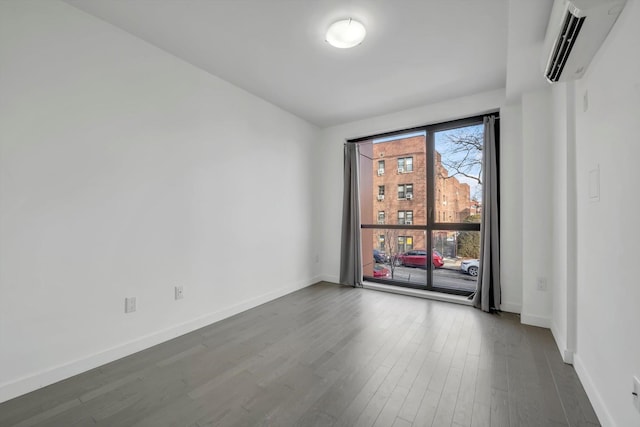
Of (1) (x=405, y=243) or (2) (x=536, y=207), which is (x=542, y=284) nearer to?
(2) (x=536, y=207)

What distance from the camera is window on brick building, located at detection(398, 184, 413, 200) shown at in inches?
159

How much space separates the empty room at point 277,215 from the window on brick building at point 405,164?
0.35m

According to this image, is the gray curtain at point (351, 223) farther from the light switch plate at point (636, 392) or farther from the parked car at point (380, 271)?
the light switch plate at point (636, 392)

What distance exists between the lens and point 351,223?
4.32 m

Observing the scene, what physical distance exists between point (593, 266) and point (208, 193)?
10.5 ft

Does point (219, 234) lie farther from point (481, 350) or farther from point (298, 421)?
point (481, 350)

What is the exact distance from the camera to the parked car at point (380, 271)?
4.35 meters

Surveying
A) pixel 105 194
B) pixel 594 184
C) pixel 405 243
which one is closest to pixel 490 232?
pixel 405 243

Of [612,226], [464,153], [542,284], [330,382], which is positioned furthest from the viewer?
[464,153]

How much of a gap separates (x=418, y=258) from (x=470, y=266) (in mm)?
693

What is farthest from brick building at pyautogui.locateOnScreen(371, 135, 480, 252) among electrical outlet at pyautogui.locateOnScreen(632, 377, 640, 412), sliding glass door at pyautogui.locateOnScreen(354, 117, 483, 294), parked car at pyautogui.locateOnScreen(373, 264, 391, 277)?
electrical outlet at pyautogui.locateOnScreen(632, 377, 640, 412)

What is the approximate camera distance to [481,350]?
7.33 feet

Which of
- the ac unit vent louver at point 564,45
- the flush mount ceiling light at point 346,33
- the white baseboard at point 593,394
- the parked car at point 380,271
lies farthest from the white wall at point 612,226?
the parked car at point 380,271

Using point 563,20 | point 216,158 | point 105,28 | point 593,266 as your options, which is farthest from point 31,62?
point 593,266
